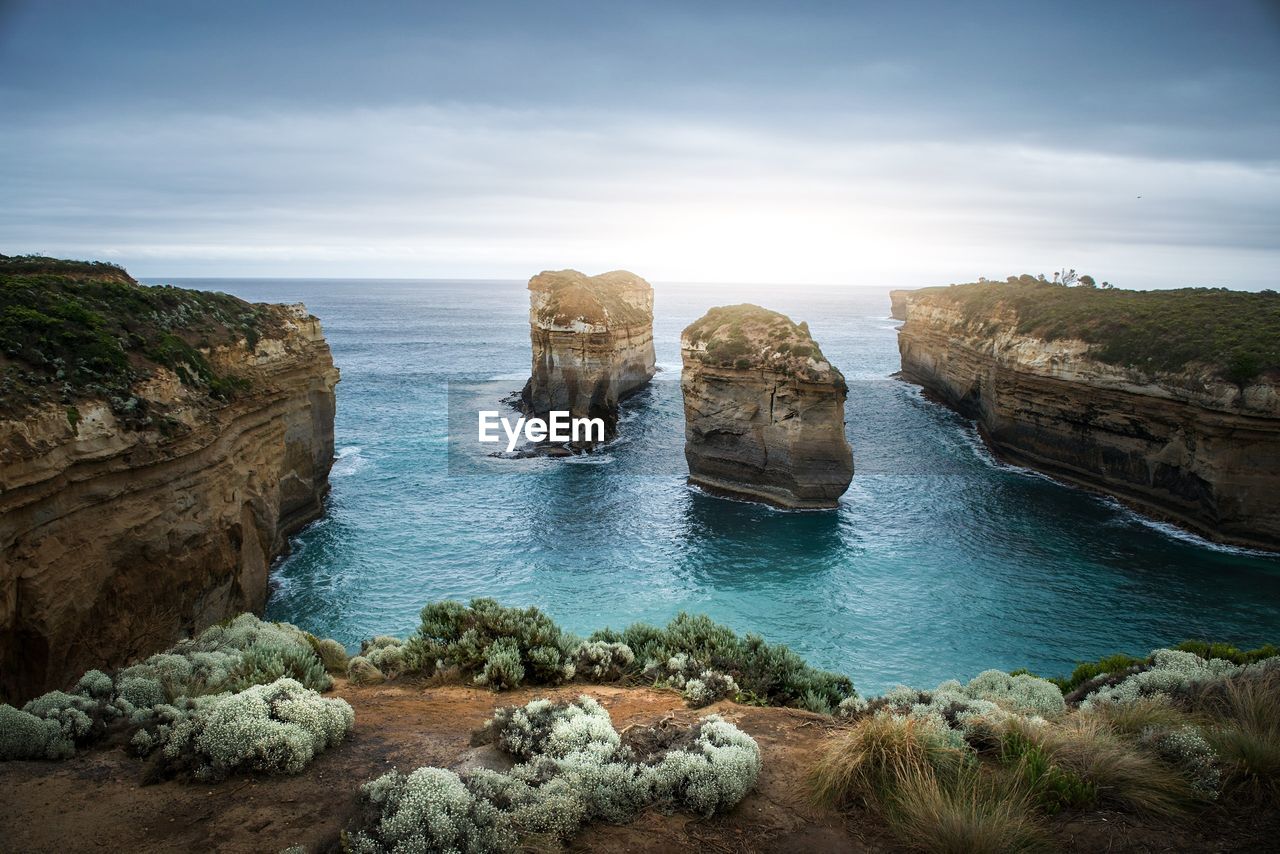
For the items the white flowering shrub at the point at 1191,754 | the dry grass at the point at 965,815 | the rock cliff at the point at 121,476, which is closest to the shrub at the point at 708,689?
the dry grass at the point at 965,815

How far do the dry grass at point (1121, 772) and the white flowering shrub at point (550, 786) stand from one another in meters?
2.96

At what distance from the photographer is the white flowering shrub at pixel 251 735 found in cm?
693

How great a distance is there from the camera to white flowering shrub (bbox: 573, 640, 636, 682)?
10781 millimetres

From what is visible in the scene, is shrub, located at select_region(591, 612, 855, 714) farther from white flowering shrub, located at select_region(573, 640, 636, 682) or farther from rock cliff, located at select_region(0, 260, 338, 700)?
rock cliff, located at select_region(0, 260, 338, 700)

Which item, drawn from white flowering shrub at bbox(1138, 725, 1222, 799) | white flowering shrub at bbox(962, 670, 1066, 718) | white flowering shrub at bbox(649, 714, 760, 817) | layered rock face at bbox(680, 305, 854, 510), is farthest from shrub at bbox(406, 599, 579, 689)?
layered rock face at bbox(680, 305, 854, 510)

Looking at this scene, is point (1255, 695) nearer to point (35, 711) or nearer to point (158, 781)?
point (158, 781)

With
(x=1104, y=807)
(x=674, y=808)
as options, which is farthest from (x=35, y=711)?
(x=1104, y=807)

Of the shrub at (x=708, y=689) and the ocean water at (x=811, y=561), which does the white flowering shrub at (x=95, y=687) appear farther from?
the ocean water at (x=811, y=561)

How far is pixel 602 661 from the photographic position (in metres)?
10.8

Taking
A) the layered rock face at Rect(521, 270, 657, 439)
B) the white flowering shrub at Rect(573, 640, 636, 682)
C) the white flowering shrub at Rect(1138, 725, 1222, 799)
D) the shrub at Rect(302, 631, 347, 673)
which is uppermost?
the layered rock face at Rect(521, 270, 657, 439)

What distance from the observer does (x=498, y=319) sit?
136250mm

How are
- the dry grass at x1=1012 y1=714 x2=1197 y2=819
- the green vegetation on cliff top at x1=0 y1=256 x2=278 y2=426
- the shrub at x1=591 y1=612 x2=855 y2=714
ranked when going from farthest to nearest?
1. the green vegetation on cliff top at x1=0 y1=256 x2=278 y2=426
2. the shrub at x1=591 y1=612 x2=855 y2=714
3. the dry grass at x1=1012 y1=714 x2=1197 y2=819

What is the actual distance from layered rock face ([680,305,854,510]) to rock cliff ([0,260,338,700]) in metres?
18.7

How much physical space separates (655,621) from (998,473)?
23.2m
